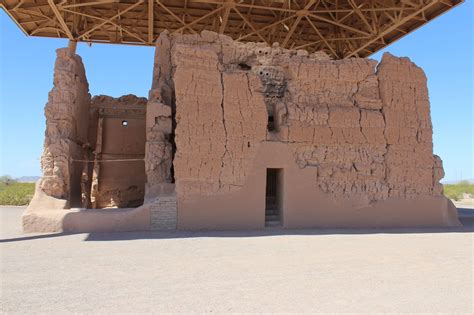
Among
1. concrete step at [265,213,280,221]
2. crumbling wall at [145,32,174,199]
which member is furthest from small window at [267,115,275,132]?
crumbling wall at [145,32,174,199]

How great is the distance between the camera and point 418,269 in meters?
4.85

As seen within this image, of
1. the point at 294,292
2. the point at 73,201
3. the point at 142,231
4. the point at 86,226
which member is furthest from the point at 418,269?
the point at 73,201

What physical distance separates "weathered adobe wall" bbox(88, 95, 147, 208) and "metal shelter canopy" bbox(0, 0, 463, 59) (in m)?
3.53

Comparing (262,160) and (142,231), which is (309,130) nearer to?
(262,160)

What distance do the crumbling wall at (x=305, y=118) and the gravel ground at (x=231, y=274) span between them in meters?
1.74

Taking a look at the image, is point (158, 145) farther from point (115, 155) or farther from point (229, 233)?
point (115, 155)

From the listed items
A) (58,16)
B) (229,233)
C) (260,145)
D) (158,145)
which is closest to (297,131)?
(260,145)

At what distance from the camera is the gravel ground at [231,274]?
3.46 metres

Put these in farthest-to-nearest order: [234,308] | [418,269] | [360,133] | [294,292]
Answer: [360,133] < [418,269] < [294,292] < [234,308]

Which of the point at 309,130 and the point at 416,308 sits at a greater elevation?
the point at 309,130

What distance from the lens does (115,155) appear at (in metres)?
11.9

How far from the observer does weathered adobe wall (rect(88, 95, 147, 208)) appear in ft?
38.2

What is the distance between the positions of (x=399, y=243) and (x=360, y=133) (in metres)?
3.06

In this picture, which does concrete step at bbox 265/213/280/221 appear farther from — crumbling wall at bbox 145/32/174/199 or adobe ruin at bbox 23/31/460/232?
crumbling wall at bbox 145/32/174/199
